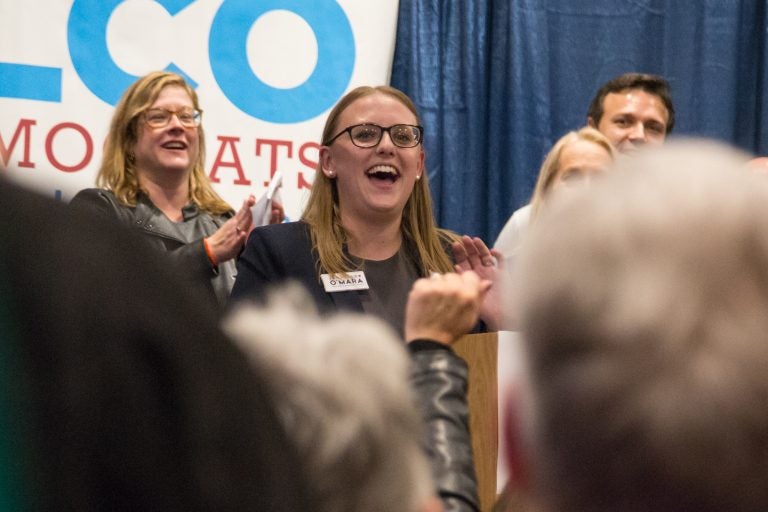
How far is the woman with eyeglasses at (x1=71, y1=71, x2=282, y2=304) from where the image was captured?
147 inches

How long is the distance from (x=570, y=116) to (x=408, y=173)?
92.3 inches

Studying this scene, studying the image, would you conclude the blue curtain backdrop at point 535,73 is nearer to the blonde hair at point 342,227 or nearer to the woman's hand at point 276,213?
the woman's hand at point 276,213

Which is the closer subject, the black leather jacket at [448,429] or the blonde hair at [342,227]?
the black leather jacket at [448,429]

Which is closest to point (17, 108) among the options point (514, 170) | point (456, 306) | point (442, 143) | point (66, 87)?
point (66, 87)

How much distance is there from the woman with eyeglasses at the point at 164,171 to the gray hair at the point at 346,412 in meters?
2.90

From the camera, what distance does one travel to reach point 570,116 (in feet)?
18.8

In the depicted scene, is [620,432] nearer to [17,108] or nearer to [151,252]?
[151,252]

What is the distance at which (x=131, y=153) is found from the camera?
12.9 ft

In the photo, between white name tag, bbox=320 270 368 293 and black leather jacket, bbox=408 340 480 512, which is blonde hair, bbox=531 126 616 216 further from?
black leather jacket, bbox=408 340 480 512

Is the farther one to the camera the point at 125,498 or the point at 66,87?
the point at 66,87

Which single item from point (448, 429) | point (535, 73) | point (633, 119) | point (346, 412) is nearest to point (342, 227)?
point (633, 119)

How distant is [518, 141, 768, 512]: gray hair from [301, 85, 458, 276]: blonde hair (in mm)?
2518

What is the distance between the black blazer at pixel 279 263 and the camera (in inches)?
125

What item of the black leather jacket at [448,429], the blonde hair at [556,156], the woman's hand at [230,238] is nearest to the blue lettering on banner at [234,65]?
the woman's hand at [230,238]
